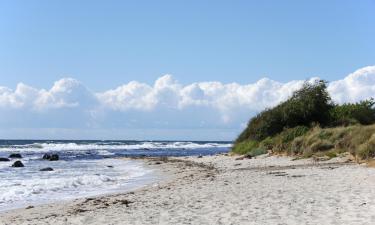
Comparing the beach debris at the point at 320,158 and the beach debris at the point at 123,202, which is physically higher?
the beach debris at the point at 320,158

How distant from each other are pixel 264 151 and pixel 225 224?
23.9m

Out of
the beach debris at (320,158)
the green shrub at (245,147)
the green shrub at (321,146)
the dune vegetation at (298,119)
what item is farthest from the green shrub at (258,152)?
the beach debris at (320,158)

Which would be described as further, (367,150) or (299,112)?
(299,112)

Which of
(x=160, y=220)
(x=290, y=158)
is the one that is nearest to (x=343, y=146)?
(x=290, y=158)

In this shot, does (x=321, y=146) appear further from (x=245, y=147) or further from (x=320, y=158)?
(x=245, y=147)

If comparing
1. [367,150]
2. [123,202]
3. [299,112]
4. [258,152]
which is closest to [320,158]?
[367,150]

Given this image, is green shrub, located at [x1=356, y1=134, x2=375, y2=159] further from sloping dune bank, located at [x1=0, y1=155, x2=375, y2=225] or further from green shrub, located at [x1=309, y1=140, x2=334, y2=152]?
sloping dune bank, located at [x1=0, y1=155, x2=375, y2=225]

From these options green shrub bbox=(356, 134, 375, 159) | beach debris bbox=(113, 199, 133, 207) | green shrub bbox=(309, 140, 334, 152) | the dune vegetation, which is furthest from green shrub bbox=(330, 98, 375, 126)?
beach debris bbox=(113, 199, 133, 207)

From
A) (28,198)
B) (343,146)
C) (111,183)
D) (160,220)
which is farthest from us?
(343,146)

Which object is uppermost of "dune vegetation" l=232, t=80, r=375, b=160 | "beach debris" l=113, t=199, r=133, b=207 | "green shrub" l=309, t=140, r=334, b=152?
"dune vegetation" l=232, t=80, r=375, b=160

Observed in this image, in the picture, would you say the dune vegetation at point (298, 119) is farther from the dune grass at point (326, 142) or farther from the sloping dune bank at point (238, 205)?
the sloping dune bank at point (238, 205)

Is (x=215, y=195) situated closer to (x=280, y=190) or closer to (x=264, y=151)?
(x=280, y=190)

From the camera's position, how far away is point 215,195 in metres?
15.0

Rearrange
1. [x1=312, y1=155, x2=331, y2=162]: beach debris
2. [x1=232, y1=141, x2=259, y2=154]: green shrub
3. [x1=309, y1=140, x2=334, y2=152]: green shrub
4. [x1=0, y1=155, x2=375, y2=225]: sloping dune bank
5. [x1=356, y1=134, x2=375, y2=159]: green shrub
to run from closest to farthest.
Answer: [x1=0, y1=155, x2=375, y2=225]: sloping dune bank, [x1=356, y1=134, x2=375, y2=159]: green shrub, [x1=312, y1=155, x2=331, y2=162]: beach debris, [x1=309, y1=140, x2=334, y2=152]: green shrub, [x1=232, y1=141, x2=259, y2=154]: green shrub
